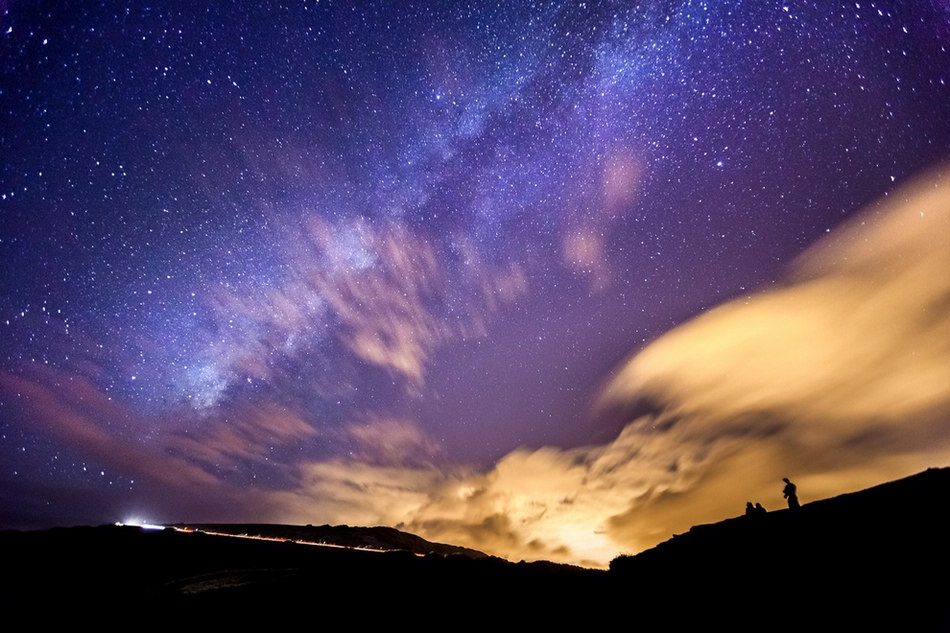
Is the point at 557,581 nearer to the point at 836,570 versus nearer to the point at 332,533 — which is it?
the point at 836,570

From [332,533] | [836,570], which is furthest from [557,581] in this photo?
[332,533]

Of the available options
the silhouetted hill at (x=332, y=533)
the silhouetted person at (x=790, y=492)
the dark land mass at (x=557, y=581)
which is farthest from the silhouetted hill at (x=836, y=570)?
the silhouetted hill at (x=332, y=533)

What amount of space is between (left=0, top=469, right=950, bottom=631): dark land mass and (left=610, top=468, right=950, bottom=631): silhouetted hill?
0.02 meters

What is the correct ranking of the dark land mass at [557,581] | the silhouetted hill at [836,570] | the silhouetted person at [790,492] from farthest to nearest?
the silhouetted person at [790,492] → the dark land mass at [557,581] → the silhouetted hill at [836,570]

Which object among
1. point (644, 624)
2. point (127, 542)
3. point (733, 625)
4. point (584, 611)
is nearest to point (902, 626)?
point (733, 625)

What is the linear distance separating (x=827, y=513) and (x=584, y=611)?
16.6 ft

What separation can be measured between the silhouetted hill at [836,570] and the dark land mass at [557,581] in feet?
0.07

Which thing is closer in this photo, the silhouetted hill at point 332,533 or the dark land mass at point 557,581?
the dark land mass at point 557,581

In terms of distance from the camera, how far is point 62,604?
8.34 m

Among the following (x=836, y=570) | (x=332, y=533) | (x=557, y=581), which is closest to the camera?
(x=836, y=570)

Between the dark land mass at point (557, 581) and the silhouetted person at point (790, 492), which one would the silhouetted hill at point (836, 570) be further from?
the silhouetted person at point (790, 492)

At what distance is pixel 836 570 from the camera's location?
22.0 ft

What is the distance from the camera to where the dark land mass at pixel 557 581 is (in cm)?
627

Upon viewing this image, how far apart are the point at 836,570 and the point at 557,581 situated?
5791 millimetres
